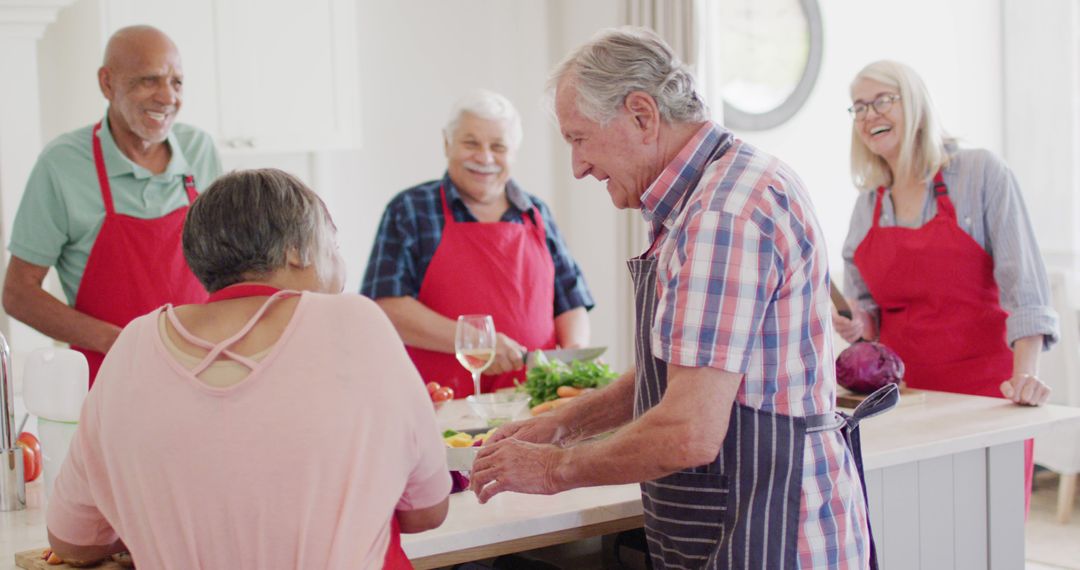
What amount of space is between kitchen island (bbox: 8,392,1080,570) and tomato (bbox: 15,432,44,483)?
0.18 ft

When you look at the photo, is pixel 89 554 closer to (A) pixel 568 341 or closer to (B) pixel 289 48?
(A) pixel 568 341

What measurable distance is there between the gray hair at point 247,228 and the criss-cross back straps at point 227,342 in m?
0.07

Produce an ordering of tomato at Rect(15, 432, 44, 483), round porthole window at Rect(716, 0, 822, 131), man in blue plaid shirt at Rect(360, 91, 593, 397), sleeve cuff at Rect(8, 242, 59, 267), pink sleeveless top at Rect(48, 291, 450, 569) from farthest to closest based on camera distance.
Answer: round porthole window at Rect(716, 0, 822, 131) < man in blue plaid shirt at Rect(360, 91, 593, 397) < sleeve cuff at Rect(8, 242, 59, 267) < tomato at Rect(15, 432, 44, 483) < pink sleeveless top at Rect(48, 291, 450, 569)

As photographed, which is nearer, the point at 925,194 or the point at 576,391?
the point at 576,391

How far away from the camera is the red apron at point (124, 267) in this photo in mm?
2955

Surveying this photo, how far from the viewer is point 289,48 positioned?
4.73 metres

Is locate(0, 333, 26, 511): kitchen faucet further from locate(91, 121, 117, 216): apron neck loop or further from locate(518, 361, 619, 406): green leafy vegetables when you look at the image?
locate(518, 361, 619, 406): green leafy vegetables

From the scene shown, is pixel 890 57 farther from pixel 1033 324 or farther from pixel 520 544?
pixel 520 544

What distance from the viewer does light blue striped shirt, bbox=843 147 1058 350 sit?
9.14 ft

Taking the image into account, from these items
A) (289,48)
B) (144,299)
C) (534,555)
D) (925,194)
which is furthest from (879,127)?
(289,48)

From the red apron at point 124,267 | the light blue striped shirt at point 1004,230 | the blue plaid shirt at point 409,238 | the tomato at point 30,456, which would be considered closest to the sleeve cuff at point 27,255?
the red apron at point 124,267

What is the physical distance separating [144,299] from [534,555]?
4.43 ft

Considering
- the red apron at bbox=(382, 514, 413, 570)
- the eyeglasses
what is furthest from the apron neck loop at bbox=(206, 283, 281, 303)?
the eyeglasses

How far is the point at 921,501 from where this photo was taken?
2.28 meters
